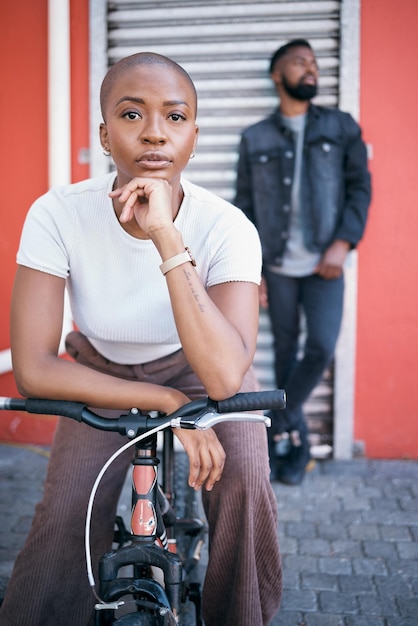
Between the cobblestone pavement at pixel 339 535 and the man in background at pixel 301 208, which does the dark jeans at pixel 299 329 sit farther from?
the cobblestone pavement at pixel 339 535

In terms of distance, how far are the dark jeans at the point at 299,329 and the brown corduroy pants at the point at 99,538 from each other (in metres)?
2.07

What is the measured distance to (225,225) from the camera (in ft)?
8.14

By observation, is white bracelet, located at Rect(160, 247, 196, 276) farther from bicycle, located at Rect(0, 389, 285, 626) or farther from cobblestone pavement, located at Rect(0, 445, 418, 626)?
cobblestone pavement, located at Rect(0, 445, 418, 626)

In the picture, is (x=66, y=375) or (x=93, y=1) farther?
(x=93, y=1)

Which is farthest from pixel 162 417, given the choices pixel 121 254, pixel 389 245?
pixel 389 245

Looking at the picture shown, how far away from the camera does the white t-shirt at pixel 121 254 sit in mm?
2434

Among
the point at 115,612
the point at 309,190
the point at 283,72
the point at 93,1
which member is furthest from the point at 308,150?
the point at 115,612

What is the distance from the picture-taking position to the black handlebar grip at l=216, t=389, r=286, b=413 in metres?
1.88

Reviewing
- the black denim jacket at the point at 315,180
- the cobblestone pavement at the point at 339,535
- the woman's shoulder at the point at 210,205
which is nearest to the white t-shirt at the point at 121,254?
the woman's shoulder at the point at 210,205

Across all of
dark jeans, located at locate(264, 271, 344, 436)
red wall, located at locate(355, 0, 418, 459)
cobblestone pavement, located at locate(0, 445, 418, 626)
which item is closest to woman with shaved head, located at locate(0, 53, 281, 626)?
cobblestone pavement, located at locate(0, 445, 418, 626)

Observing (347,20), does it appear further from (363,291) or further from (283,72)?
(363,291)

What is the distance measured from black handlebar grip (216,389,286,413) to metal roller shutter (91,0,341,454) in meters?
3.07

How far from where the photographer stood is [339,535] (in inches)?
154

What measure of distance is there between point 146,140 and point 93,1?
3066mm
